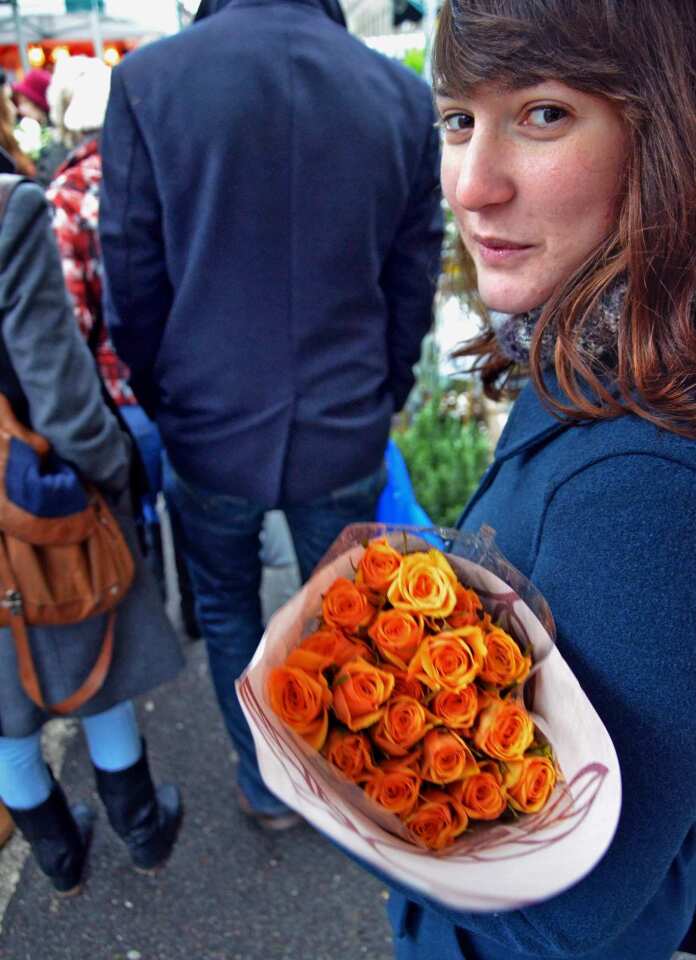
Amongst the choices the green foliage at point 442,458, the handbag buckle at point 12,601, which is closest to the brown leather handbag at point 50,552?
the handbag buckle at point 12,601

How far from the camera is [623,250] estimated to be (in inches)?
31.2

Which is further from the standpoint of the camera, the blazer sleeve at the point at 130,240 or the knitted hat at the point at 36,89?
the knitted hat at the point at 36,89

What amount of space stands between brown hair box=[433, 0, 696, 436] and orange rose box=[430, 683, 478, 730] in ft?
1.07

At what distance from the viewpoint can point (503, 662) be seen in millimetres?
792

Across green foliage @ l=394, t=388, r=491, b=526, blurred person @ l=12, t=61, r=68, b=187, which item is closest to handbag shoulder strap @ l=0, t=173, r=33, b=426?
green foliage @ l=394, t=388, r=491, b=526

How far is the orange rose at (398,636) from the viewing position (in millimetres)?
807

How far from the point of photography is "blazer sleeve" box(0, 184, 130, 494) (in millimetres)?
1663

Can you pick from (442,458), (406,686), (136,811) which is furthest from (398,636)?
(442,458)

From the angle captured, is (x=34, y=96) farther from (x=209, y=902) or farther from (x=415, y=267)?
(x=209, y=902)

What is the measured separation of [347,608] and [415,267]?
5.10ft

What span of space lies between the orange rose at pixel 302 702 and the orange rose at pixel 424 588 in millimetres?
121

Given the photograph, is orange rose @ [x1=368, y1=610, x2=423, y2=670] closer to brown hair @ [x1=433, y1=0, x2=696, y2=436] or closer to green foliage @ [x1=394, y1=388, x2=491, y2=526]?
brown hair @ [x1=433, y1=0, x2=696, y2=436]

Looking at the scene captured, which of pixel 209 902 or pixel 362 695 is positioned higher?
pixel 362 695

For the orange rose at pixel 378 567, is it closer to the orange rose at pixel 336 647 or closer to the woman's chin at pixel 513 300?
the orange rose at pixel 336 647
